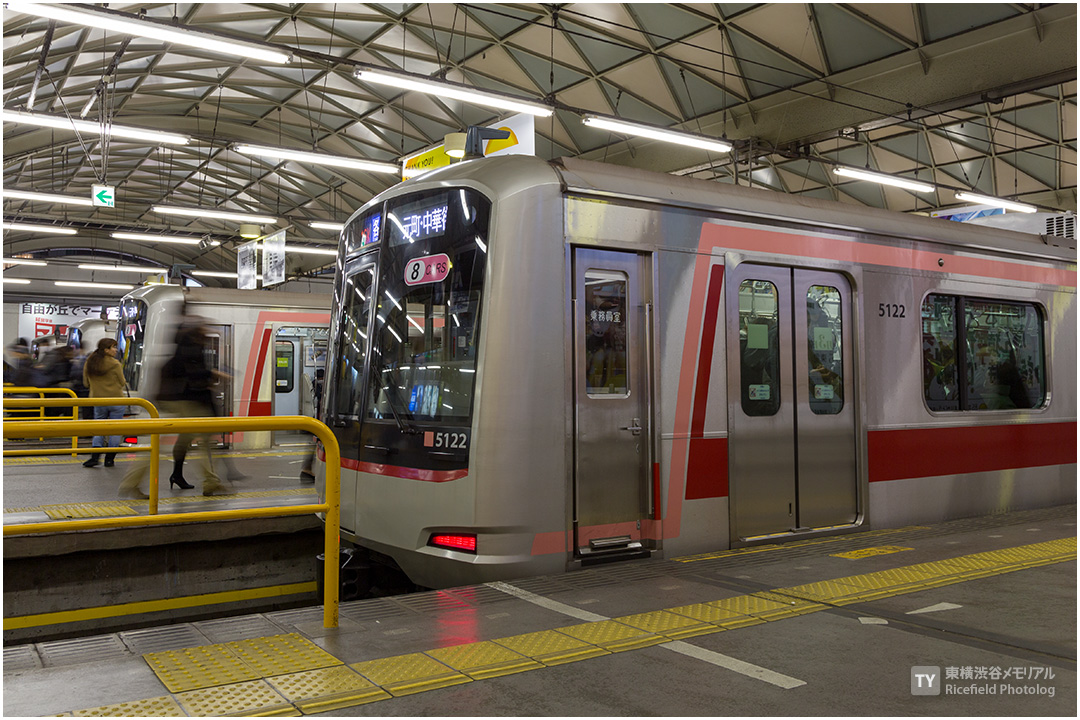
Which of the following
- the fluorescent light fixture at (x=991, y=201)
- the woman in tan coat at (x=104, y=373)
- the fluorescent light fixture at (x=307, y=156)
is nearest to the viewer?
the woman in tan coat at (x=104, y=373)

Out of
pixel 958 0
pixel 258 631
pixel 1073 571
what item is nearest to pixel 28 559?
pixel 258 631

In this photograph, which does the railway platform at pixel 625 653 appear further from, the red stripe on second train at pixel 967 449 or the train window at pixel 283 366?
the train window at pixel 283 366

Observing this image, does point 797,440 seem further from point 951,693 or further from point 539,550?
point 951,693

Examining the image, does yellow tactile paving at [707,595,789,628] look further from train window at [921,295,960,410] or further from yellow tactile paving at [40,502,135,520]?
yellow tactile paving at [40,502,135,520]

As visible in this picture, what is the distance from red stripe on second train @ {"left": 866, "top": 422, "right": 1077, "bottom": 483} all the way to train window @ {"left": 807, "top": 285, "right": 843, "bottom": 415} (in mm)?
502

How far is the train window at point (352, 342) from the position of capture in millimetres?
5855

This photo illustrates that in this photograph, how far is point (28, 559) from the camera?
236 inches

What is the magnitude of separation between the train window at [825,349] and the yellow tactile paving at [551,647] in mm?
3319

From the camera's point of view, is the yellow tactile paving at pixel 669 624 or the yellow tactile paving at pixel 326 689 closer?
the yellow tactile paving at pixel 326 689

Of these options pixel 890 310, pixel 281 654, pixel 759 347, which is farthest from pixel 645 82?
pixel 281 654

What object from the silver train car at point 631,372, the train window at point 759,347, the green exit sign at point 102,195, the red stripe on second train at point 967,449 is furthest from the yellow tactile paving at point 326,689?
the green exit sign at point 102,195

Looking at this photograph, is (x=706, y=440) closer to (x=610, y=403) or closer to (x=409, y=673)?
(x=610, y=403)

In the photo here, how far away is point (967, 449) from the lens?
7.38 metres

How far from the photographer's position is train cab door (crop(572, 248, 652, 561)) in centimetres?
530
